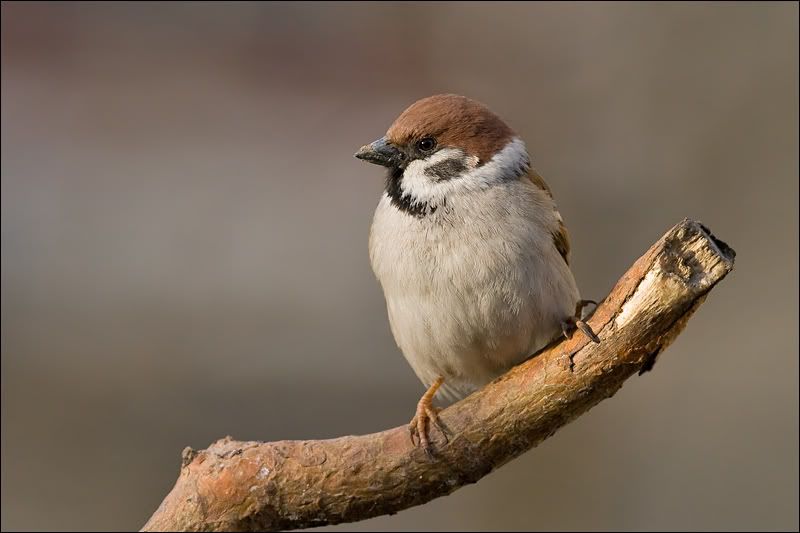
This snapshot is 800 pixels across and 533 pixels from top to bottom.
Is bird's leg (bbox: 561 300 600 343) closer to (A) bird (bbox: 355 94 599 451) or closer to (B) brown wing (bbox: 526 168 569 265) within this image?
(A) bird (bbox: 355 94 599 451)

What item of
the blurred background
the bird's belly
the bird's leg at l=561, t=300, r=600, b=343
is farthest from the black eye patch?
the blurred background

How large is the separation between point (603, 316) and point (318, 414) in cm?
330

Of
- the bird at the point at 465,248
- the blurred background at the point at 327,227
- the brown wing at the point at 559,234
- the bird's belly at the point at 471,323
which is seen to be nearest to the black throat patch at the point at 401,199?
the bird at the point at 465,248

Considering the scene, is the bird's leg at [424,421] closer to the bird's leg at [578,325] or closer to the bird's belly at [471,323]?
the bird's belly at [471,323]

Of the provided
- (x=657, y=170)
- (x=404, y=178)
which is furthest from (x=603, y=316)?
(x=657, y=170)

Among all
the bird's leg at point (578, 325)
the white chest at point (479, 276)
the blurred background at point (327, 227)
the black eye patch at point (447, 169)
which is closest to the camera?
the bird's leg at point (578, 325)

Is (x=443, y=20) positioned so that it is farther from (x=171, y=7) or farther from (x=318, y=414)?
(x=318, y=414)

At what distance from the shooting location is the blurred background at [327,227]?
4.81 m

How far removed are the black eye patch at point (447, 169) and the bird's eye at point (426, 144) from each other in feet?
0.18

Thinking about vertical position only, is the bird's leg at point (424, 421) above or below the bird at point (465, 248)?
below

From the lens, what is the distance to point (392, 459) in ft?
6.82

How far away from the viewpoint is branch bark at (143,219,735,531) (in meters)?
2.00

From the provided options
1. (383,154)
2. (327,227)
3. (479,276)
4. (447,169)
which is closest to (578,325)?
(479,276)

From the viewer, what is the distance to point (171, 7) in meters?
6.34
